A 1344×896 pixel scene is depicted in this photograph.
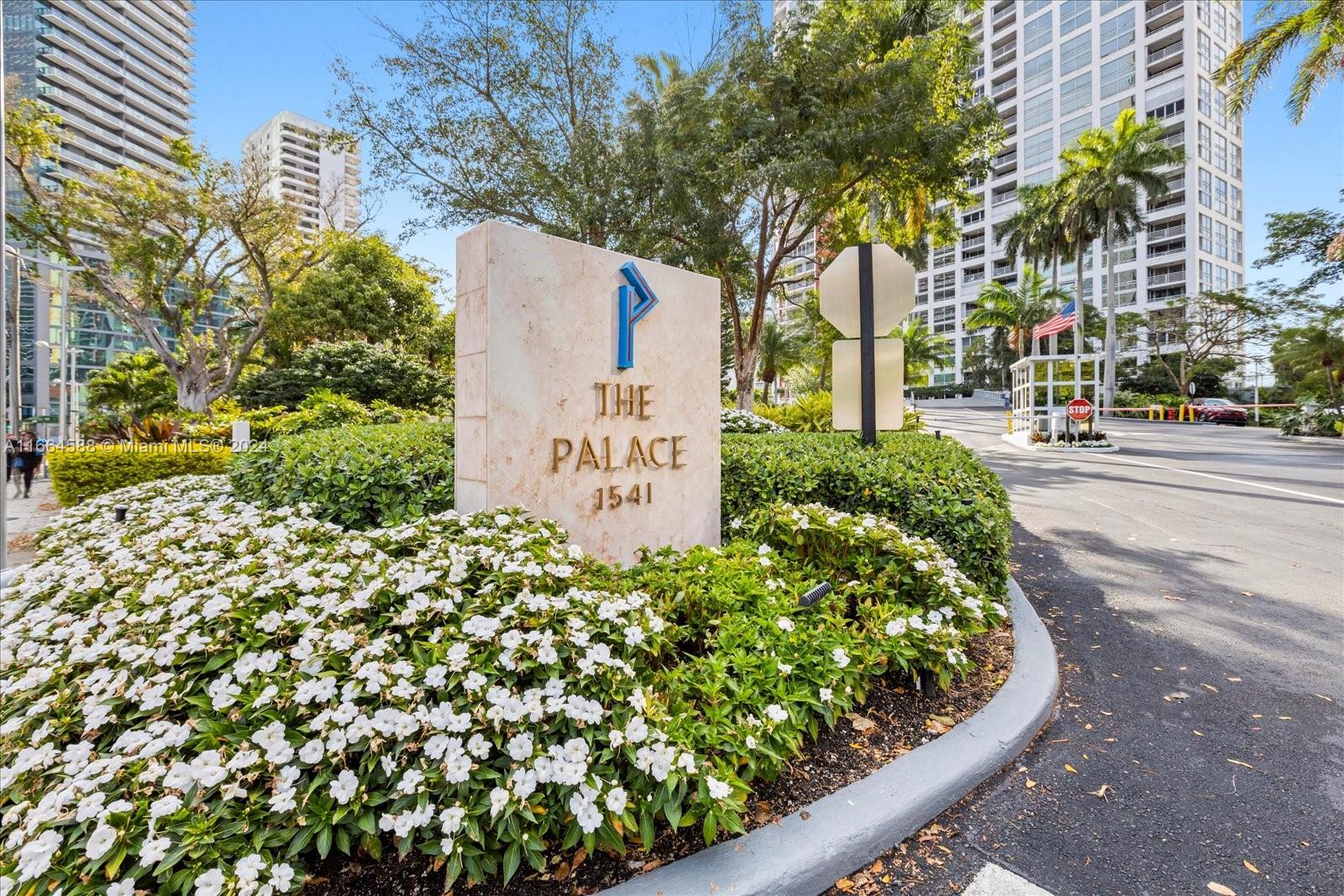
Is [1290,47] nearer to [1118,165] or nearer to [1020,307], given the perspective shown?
[1118,165]

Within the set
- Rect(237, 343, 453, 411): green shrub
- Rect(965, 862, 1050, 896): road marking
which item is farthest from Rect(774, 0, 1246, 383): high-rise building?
Rect(965, 862, 1050, 896): road marking

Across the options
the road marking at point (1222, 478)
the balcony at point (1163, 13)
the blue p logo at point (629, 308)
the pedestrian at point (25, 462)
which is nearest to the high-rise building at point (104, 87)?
the pedestrian at point (25, 462)

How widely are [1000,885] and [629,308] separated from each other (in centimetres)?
333

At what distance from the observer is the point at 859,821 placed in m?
1.89

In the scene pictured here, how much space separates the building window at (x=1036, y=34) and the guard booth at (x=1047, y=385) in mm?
49624

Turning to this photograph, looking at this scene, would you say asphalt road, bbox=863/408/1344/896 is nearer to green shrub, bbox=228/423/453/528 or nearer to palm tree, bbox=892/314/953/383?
green shrub, bbox=228/423/453/528

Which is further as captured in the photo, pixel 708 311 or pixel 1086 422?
pixel 1086 422

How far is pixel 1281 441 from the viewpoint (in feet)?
61.8

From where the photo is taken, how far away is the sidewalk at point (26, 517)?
654 centimetres

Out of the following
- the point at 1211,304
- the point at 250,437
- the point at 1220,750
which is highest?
the point at 1211,304

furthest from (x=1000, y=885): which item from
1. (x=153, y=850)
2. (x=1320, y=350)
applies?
(x=1320, y=350)

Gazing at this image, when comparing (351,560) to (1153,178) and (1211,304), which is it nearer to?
(1153,178)

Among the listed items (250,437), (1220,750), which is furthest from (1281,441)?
(250,437)

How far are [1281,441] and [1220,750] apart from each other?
78.6ft
